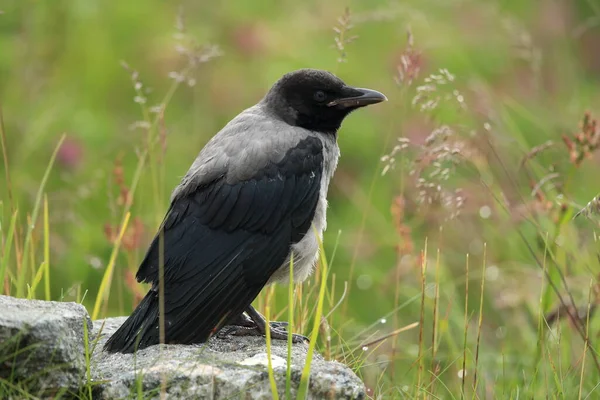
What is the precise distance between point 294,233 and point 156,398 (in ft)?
3.79

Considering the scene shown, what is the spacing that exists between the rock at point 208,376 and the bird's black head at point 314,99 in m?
1.49

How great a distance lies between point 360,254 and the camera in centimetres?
735

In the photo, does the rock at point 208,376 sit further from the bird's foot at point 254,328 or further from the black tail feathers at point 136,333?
the bird's foot at point 254,328

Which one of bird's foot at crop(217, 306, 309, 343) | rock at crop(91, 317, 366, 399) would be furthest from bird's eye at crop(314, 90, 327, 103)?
rock at crop(91, 317, 366, 399)

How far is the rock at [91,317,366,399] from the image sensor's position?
3184 millimetres

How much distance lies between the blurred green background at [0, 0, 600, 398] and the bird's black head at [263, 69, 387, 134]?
518 mm

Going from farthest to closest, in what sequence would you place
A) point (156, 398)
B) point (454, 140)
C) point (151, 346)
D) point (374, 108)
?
1. point (374, 108)
2. point (454, 140)
3. point (151, 346)
4. point (156, 398)

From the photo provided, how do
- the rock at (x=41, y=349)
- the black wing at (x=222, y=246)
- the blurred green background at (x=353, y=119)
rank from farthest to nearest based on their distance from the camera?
the blurred green background at (x=353, y=119), the black wing at (x=222, y=246), the rock at (x=41, y=349)

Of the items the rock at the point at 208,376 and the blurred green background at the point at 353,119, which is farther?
the blurred green background at the point at 353,119

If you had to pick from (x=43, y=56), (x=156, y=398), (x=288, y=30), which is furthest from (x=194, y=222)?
(x=288, y=30)

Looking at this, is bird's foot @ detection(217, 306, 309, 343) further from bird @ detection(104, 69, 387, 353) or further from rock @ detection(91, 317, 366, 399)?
rock @ detection(91, 317, 366, 399)

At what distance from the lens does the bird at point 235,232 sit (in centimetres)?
378

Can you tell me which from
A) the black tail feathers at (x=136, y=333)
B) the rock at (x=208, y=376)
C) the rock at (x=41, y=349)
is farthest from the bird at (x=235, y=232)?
the rock at (x=41, y=349)

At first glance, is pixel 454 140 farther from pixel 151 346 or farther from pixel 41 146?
pixel 41 146
